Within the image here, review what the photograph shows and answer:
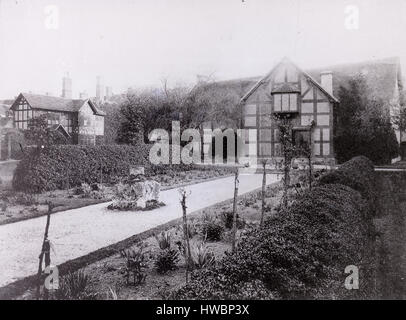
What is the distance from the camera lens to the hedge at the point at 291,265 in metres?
3.49

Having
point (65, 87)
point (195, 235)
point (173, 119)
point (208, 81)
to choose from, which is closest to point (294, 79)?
point (208, 81)

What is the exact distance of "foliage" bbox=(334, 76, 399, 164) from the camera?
88.7ft

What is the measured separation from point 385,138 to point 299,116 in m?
6.49

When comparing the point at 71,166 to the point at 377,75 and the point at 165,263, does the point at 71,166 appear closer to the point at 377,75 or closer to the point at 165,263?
the point at 165,263

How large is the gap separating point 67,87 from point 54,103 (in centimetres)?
622

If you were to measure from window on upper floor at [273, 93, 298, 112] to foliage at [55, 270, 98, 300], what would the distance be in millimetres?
25138

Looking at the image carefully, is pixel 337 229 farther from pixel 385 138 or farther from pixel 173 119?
pixel 385 138

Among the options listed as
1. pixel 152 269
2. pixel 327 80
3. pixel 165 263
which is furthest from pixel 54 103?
pixel 165 263

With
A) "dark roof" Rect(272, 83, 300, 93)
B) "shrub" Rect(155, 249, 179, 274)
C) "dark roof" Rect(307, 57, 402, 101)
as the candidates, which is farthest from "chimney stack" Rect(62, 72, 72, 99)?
"shrub" Rect(155, 249, 179, 274)

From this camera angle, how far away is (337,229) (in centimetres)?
554

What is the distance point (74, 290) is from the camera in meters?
5.06

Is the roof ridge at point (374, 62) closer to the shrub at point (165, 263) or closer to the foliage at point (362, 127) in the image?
the foliage at point (362, 127)

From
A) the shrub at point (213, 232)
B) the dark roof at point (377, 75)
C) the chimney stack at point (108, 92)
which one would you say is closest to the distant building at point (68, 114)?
the chimney stack at point (108, 92)

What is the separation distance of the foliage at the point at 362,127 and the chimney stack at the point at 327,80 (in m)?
1.31
